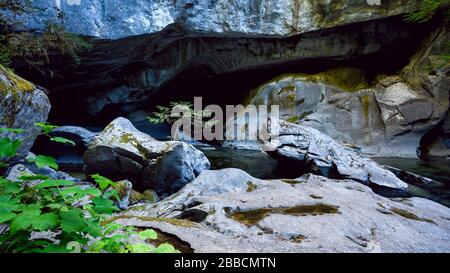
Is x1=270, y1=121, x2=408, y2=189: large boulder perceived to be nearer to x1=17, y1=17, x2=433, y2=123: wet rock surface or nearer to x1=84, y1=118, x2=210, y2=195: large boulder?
x1=84, y1=118, x2=210, y2=195: large boulder

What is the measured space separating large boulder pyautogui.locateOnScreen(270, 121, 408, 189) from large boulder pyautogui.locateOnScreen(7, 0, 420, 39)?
6.02 m

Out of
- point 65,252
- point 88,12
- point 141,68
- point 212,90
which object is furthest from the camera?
point 212,90

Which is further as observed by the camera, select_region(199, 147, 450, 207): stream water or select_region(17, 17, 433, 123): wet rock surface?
select_region(17, 17, 433, 123): wet rock surface

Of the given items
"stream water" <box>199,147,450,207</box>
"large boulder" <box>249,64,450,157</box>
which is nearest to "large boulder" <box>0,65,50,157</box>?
"stream water" <box>199,147,450,207</box>

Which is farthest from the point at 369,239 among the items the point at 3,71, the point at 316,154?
the point at 3,71

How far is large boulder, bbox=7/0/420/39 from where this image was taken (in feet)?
29.0

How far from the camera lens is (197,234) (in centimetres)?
261

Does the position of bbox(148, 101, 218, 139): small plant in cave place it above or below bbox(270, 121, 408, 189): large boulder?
above

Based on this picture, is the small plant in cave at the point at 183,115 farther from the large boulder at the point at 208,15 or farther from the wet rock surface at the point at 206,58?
the large boulder at the point at 208,15

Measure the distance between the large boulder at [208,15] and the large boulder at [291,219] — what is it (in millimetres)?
7447

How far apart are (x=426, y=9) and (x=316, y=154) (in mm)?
8322

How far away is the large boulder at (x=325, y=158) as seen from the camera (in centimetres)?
706

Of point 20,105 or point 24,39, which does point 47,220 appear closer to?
point 20,105
